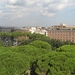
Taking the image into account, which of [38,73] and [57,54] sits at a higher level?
[57,54]

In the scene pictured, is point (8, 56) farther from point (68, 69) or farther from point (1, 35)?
point (1, 35)

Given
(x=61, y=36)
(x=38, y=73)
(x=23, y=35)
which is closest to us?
(x=38, y=73)

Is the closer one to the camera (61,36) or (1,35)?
(1,35)

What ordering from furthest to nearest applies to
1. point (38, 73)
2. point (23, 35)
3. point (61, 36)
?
point (61, 36), point (23, 35), point (38, 73)

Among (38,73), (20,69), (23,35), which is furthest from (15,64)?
(23,35)

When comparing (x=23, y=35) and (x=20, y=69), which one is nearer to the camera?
(x=20, y=69)

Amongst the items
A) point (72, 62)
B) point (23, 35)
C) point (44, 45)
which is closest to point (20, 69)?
point (72, 62)

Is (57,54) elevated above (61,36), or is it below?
above

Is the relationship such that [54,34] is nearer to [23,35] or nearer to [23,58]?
[23,35]

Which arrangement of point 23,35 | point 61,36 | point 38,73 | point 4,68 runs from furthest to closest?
point 61,36
point 23,35
point 38,73
point 4,68
